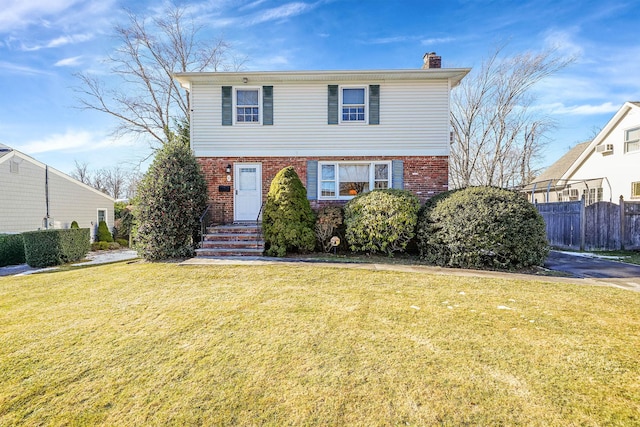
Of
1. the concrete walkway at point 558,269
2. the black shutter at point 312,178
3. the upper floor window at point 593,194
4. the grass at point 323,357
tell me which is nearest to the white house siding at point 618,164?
the upper floor window at point 593,194

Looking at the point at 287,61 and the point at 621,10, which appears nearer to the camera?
the point at 621,10

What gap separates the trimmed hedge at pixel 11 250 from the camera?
10.4m

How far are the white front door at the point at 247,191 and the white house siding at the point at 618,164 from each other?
16789mm

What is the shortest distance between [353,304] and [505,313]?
1939mm

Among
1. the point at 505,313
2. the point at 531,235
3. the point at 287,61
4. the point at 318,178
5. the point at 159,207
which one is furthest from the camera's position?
the point at 287,61

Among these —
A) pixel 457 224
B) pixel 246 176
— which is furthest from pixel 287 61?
pixel 457 224

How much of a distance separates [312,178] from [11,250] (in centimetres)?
1060

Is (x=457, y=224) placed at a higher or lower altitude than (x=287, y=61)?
lower

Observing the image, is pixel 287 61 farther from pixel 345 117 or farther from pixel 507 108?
pixel 507 108

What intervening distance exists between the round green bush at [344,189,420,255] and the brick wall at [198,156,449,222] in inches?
98.1

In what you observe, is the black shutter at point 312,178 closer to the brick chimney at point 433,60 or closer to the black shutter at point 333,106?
the black shutter at point 333,106

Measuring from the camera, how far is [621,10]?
10.0 meters

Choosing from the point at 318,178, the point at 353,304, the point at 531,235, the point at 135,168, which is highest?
the point at 135,168

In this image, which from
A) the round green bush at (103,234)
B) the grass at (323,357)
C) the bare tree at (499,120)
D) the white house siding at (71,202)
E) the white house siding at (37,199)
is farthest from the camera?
the round green bush at (103,234)
